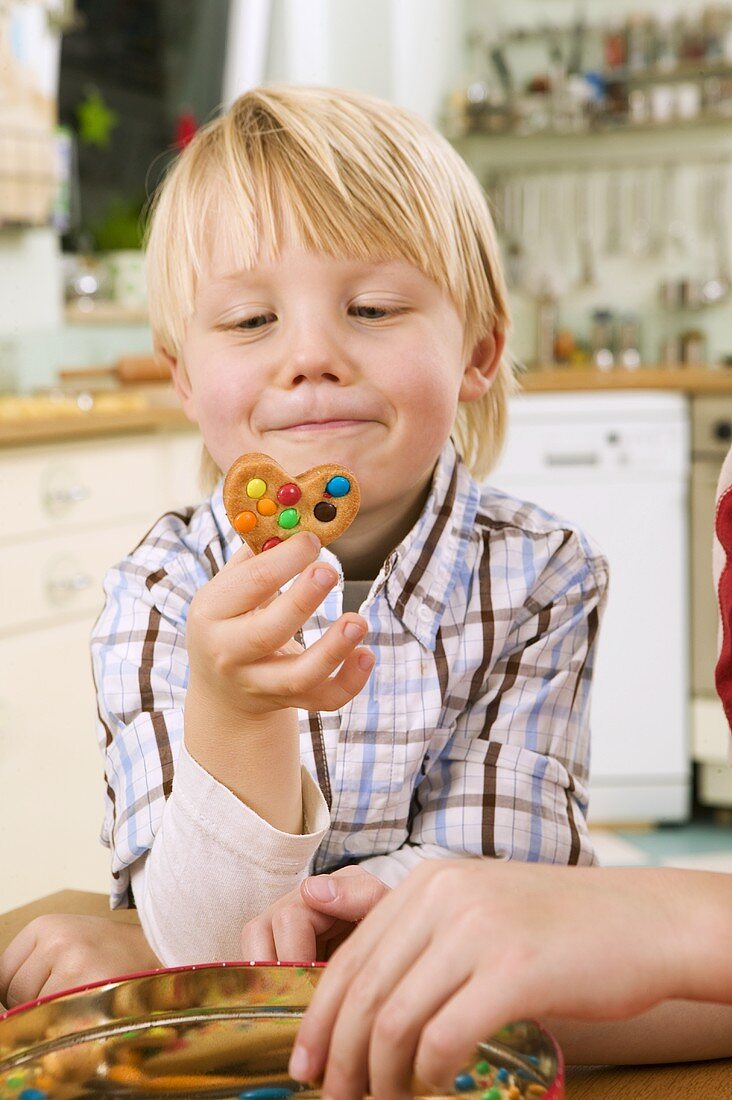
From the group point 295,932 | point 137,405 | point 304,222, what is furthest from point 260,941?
point 137,405

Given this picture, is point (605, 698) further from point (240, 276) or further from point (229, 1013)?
point (229, 1013)

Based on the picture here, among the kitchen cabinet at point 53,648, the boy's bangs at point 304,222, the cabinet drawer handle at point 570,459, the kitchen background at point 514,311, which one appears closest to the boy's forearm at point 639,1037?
the boy's bangs at point 304,222

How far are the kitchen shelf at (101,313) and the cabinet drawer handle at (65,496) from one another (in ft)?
3.31

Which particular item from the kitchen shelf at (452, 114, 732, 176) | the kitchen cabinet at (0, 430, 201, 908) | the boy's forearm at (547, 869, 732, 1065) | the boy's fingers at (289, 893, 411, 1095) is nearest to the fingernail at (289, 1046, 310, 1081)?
the boy's fingers at (289, 893, 411, 1095)

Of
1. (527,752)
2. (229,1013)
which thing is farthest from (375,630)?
(229,1013)

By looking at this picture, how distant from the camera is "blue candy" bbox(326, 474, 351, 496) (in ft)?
2.28

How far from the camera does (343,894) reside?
1.99 ft

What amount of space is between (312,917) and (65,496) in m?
1.81

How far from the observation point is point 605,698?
125 inches

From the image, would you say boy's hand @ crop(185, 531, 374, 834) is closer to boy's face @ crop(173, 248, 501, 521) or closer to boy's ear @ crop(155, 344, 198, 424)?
boy's face @ crop(173, 248, 501, 521)

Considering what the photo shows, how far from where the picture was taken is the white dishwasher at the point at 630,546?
10.2ft

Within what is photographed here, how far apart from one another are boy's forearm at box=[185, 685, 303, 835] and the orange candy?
0.27 ft

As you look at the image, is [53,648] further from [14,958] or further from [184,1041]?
[184,1041]

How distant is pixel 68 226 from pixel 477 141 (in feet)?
4.59
